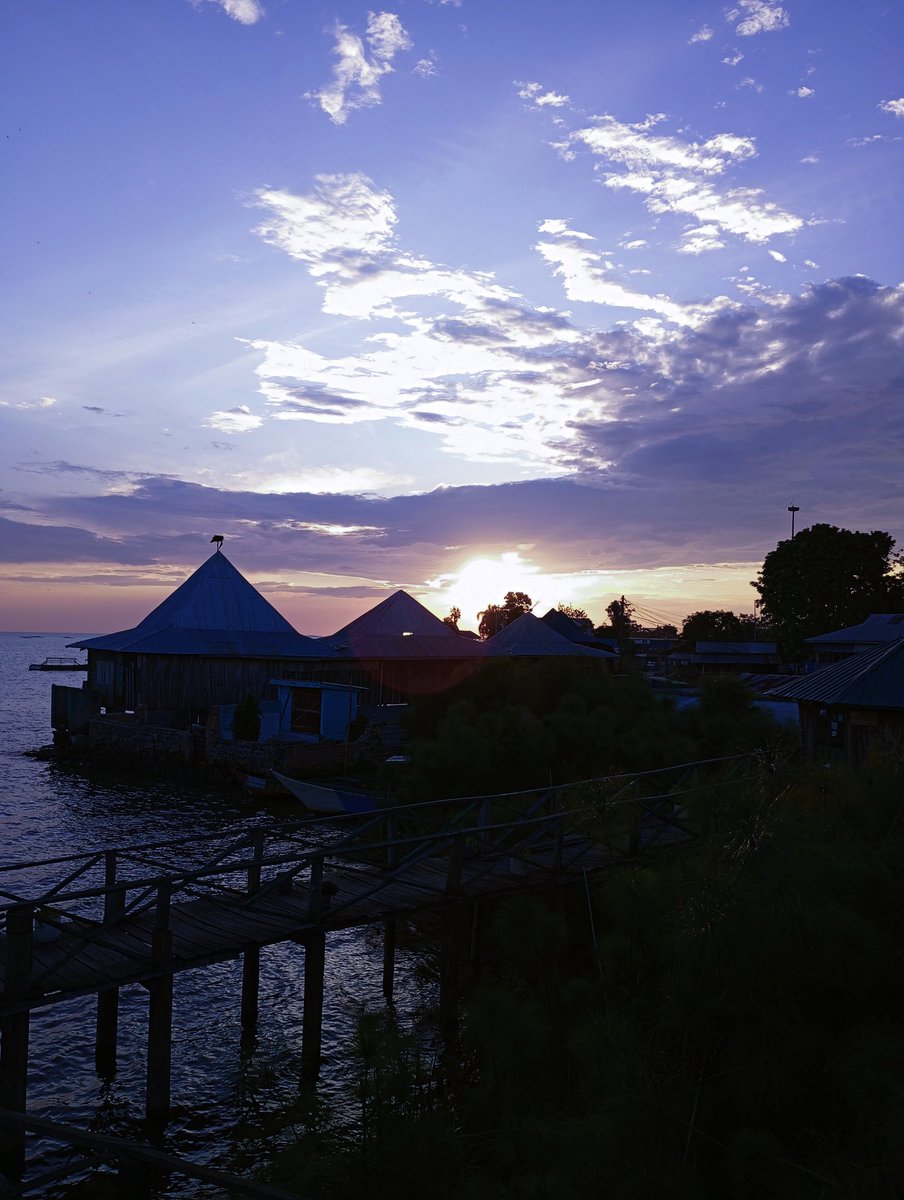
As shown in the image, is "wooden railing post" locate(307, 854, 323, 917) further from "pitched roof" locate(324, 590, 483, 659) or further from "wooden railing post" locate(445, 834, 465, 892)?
"pitched roof" locate(324, 590, 483, 659)

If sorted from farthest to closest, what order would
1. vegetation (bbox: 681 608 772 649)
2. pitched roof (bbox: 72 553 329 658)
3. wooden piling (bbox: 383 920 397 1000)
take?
vegetation (bbox: 681 608 772 649), pitched roof (bbox: 72 553 329 658), wooden piling (bbox: 383 920 397 1000)

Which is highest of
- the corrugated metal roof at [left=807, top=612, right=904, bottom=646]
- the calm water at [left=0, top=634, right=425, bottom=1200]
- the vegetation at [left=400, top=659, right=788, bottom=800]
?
the corrugated metal roof at [left=807, top=612, right=904, bottom=646]

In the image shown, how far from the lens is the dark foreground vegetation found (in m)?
5.93

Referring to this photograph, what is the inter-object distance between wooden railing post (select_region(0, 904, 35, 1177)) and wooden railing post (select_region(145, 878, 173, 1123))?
1465 millimetres

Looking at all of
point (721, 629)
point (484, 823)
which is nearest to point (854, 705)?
point (484, 823)

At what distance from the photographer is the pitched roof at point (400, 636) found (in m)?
46.8

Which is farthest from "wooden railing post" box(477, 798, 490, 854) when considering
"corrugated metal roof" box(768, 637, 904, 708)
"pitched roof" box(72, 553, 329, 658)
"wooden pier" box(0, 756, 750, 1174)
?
"pitched roof" box(72, 553, 329, 658)

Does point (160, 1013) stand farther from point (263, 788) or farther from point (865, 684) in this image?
point (263, 788)

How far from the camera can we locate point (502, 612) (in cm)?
11662

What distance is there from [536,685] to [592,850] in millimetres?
14795

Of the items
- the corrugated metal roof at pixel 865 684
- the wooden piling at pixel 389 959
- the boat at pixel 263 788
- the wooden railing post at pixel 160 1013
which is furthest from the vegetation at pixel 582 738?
the boat at pixel 263 788

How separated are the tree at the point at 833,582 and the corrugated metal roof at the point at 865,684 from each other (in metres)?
48.1

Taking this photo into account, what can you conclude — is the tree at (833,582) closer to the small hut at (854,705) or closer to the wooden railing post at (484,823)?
the small hut at (854,705)

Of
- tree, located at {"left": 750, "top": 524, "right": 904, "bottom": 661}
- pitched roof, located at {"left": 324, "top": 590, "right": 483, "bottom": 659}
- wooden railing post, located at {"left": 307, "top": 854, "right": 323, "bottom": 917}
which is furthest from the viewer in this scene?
tree, located at {"left": 750, "top": 524, "right": 904, "bottom": 661}
